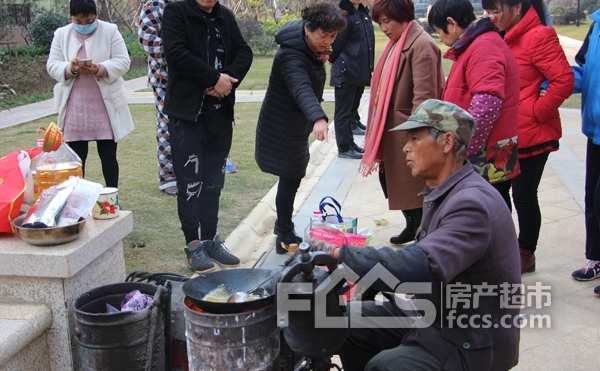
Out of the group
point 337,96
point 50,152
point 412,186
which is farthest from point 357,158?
point 50,152

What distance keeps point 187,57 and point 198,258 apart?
1401 mm

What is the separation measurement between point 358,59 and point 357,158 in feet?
4.32

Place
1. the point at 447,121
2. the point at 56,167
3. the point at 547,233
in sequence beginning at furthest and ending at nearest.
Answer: the point at 547,233, the point at 56,167, the point at 447,121

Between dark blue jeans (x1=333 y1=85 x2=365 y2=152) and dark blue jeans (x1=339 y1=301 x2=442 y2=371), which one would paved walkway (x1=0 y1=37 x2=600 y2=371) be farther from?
dark blue jeans (x1=339 y1=301 x2=442 y2=371)

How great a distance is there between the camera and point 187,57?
4020mm

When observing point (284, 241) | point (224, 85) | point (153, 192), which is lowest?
point (153, 192)

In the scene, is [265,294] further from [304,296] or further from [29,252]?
[29,252]

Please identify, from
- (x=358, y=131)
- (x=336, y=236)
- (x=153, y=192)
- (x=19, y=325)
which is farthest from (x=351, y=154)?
(x=19, y=325)

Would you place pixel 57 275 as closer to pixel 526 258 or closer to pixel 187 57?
pixel 187 57

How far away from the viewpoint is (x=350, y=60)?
8008 millimetres

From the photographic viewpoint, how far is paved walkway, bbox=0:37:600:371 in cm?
349

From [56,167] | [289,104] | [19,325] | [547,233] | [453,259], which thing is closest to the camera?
[453,259]

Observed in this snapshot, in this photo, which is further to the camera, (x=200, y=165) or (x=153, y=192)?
(x=153, y=192)

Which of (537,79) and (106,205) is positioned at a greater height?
(537,79)
